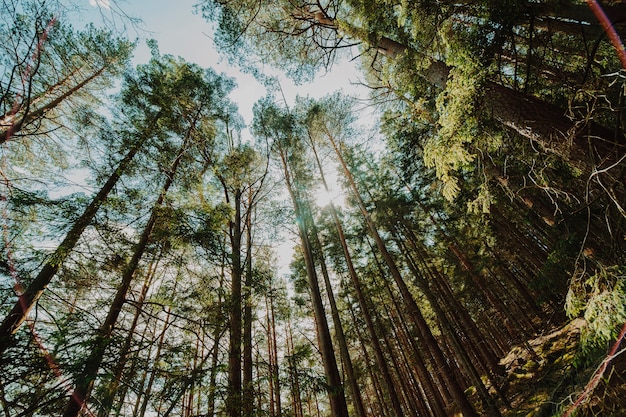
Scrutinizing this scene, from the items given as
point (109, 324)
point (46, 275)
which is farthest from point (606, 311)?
point (46, 275)

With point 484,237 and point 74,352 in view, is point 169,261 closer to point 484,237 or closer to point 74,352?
point 74,352

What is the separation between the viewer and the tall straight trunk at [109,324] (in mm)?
3307

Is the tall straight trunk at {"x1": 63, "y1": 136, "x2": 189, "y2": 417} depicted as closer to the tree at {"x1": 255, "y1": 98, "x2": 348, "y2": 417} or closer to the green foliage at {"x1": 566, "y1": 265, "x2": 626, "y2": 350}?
the tree at {"x1": 255, "y1": 98, "x2": 348, "y2": 417}

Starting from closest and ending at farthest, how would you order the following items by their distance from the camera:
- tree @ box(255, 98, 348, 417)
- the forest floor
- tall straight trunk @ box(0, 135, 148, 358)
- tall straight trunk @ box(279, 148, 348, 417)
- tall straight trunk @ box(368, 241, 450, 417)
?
tall straight trunk @ box(0, 135, 148, 358) < tall straight trunk @ box(279, 148, 348, 417) < the forest floor < tree @ box(255, 98, 348, 417) < tall straight trunk @ box(368, 241, 450, 417)

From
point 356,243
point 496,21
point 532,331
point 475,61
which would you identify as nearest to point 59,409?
point 475,61

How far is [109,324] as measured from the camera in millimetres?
5500

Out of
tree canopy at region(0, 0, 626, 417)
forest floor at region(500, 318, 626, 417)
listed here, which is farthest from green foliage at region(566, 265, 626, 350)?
forest floor at region(500, 318, 626, 417)

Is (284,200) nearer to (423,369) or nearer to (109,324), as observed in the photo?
(109,324)

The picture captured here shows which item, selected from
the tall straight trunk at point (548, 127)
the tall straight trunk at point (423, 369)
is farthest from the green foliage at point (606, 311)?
the tall straight trunk at point (423, 369)

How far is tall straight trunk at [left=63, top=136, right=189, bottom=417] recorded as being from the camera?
3.31 meters

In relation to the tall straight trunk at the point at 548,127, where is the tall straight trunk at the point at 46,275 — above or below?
above

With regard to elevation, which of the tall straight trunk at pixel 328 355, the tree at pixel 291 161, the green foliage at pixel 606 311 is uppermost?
the tree at pixel 291 161

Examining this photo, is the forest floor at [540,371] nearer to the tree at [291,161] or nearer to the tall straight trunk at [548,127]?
the tall straight trunk at [548,127]

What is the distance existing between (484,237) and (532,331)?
6.90 meters
